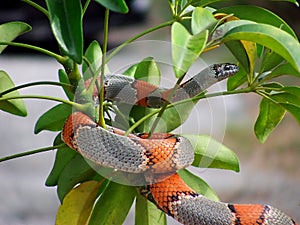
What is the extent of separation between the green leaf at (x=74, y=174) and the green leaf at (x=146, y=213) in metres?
0.07

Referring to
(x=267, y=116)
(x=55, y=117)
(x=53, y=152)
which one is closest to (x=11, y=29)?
(x=55, y=117)

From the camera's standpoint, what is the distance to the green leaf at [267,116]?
87cm

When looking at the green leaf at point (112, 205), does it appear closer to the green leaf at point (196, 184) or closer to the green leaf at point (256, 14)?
the green leaf at point (196, 184)

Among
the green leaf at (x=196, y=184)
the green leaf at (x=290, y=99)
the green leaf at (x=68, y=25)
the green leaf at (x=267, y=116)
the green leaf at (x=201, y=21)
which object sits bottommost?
the green leaf at (x=196, y=184)

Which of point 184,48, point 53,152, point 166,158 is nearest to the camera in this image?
point 184,48

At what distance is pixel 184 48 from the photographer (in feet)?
1.87

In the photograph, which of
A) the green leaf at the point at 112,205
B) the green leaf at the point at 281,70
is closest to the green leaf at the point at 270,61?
the green leaf at the point at 281,70

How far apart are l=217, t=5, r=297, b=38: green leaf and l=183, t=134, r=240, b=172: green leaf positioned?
19 cm

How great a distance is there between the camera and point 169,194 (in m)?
0.76

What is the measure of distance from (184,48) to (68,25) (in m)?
0.12

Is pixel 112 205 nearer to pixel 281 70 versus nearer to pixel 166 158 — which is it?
pixel 166 158

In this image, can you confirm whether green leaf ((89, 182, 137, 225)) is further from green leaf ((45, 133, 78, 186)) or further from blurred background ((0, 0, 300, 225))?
blurred background ((0, 0, 300, 225))

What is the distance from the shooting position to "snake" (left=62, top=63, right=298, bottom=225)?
719mm

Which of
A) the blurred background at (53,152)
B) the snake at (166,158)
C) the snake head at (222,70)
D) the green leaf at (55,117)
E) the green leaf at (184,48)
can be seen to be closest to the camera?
the green leaf at (184,48)
